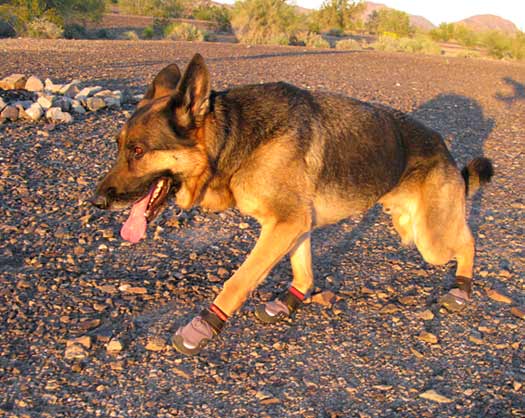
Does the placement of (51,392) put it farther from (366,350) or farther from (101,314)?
(366,350)

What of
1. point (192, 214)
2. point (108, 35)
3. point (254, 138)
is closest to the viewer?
point (254, 138)

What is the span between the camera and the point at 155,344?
399 cm

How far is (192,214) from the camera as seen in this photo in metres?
6.59

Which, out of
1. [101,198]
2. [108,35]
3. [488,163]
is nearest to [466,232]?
[488,163]

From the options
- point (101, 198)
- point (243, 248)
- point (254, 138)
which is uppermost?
point (254, 138)

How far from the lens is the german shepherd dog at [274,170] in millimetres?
3912

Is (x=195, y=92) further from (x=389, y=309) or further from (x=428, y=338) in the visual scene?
(x=428, y=338)

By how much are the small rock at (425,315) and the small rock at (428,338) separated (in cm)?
29

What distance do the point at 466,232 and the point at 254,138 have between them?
7.33 feet

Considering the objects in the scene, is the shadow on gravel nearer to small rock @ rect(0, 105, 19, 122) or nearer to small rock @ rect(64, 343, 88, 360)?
small rock @ rect(0, 105, 19, 122)

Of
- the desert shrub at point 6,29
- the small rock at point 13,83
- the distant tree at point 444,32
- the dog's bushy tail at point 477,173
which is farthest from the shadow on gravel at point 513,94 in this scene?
the distant tree at point 444,32

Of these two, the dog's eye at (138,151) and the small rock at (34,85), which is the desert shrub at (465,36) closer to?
the small rock at (34,85)

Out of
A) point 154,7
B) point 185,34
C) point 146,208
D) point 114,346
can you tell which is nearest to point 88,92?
point 146,208

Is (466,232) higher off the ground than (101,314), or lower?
higher
